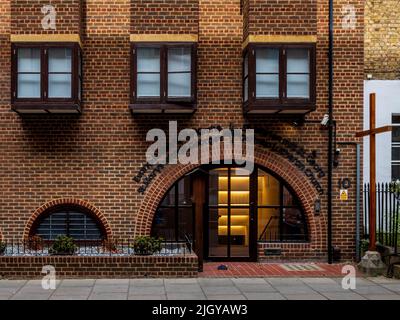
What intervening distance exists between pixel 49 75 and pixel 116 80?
5.46 ft

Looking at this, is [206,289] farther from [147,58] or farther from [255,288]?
[147,58]

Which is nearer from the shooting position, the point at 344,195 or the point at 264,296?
the point at 264,296

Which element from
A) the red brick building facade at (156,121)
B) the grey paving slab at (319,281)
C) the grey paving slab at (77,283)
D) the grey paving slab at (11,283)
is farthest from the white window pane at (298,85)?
the grey paving slab at (11,283)

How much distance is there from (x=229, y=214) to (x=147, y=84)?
154 inches

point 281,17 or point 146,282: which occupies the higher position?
point 281,17

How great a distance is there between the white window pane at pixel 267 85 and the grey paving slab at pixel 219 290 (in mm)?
4788

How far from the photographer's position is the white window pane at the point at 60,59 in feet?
44.9

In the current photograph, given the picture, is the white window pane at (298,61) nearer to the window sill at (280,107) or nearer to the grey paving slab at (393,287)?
the window sill at (280,107)

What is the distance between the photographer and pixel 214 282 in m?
12.0

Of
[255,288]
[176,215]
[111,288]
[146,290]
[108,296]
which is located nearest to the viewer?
[108,296]

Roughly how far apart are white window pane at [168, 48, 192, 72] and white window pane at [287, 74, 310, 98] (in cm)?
248

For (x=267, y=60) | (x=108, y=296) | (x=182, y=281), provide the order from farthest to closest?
(x=267, y=60) → (x=182, y=281) → (x=108, y=296)

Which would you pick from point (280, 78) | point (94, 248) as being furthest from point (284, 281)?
point (280, 78)

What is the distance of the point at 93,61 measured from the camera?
1433 cm
